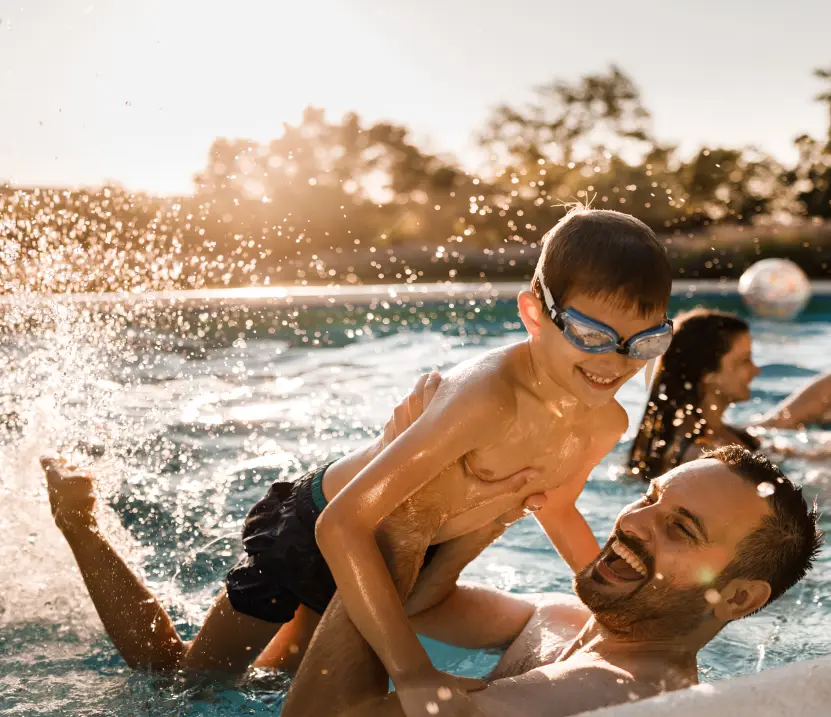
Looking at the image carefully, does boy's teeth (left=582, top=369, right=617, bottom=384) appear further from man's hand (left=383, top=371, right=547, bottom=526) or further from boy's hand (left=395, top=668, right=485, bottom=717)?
boy's hand (left=395, top=668, right=485, bottom=717)

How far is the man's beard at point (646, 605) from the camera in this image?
7.07 feet

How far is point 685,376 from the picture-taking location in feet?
15.9

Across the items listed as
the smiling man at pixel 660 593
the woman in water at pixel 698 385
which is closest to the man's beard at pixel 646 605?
the smiling man at pixel 660 593

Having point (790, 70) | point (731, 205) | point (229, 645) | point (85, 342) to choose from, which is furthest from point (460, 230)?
point (229, 645)

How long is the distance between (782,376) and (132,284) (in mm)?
6837

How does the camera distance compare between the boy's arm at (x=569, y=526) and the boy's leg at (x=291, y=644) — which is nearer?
the boy's arm at (x=569, y=526)

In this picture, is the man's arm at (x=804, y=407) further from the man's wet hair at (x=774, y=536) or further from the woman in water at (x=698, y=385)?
the man's wet hair at (x=774, y=536)

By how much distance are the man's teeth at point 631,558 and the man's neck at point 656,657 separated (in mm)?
180

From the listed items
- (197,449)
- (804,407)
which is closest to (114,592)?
(197,449)

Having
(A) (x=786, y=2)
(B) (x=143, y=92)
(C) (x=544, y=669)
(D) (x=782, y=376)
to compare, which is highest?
(A) (x=786, y=2)

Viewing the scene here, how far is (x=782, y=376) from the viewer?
32.0ft

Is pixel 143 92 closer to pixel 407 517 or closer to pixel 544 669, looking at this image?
pixel 407 517

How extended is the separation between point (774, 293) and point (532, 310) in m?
11.5

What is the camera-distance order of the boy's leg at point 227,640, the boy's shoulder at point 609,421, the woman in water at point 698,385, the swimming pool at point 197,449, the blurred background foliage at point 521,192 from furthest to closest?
the blurred background foliage at point 521,192 < the woman in water at point 698,385 < the swimming pool at point 197,449 < the boy's leg at point 227,640 < the boy's shoulder at point 609,421
